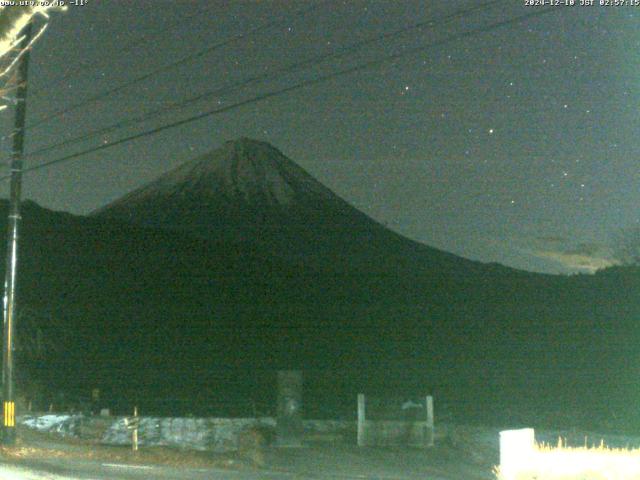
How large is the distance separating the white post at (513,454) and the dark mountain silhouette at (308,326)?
26824 mm

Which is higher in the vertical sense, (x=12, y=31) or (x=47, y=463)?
(x=12, y=31)

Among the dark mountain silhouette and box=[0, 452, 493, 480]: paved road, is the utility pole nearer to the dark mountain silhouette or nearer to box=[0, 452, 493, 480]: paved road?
box=[0, 452, 493, 480]: paved road

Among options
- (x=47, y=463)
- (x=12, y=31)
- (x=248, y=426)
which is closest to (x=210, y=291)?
(x=248, y=426)

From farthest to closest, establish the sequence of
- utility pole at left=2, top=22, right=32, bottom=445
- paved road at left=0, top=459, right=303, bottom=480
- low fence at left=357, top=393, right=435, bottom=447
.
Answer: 1. low fence at left=357, top=393, right=435, bottom=447
2. utility pole at left=2, top=22, right=32, bottom=445
3. paved road at left=0, top=459, right=303, bottom=480

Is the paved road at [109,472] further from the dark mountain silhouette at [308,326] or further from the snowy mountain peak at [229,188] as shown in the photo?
the snowy mountain peak at [229,188]

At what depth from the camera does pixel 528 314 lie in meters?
68.3

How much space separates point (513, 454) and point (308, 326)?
58.5 meters

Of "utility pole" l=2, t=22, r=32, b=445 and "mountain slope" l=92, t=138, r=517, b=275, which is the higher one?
"mountain slope" l=92, t=138, r=517, b=275

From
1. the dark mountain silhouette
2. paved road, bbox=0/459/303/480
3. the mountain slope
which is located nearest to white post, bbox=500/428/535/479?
paved road, bbox=0/459/303/480

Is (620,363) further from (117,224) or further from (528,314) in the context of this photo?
(117,224)

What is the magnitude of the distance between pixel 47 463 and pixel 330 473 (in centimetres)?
507

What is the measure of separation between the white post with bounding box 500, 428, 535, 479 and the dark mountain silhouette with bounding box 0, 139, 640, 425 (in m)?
26.8

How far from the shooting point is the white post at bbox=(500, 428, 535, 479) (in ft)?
38.9

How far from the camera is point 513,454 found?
12.0 metres
